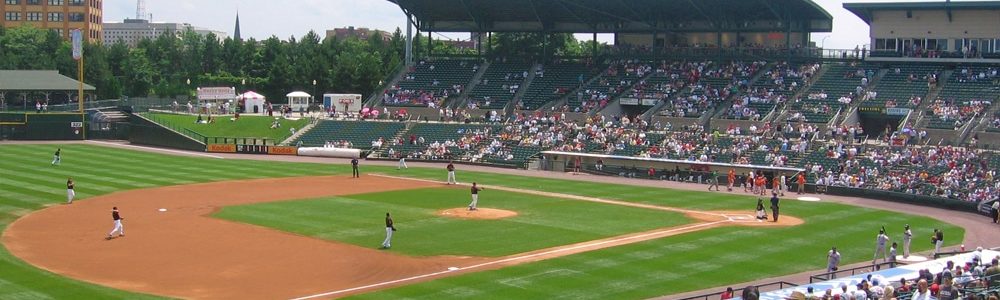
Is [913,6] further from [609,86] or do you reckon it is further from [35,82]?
[35,82]

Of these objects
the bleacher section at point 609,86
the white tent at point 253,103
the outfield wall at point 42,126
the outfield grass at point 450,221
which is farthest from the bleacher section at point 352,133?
the outfield grass at point 450,221

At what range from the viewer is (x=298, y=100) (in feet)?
326

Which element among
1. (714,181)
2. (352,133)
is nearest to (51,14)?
(352,133)

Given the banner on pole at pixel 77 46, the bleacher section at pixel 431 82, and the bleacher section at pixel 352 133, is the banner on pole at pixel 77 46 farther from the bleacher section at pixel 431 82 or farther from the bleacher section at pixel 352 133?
the bleacher section at pixel 431 82

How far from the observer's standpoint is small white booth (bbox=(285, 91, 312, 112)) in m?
96.0

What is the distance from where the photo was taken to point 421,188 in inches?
2149

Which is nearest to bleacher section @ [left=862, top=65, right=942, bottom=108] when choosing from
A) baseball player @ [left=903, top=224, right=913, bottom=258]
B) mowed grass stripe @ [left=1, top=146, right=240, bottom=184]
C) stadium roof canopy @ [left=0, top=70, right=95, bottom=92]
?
baseball player @ [left=903, top=224, right=913, bottom=258]

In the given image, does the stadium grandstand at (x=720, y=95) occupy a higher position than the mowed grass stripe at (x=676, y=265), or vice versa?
the stadium grandstand at (x=720, y=95)

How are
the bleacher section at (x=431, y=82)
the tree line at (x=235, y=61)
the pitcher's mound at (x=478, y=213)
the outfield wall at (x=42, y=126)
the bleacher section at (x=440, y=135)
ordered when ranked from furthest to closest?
1. the tree line at (x=235, y=61)
2. the bleacher section at (x=431, y=82)
3. the outfield wall at (x=42, y=126)
4. the bleacher section at (x=440, y=135)
5. the pitcher's mound at (x=478, y=213)

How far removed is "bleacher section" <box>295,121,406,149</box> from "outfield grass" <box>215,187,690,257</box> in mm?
26816

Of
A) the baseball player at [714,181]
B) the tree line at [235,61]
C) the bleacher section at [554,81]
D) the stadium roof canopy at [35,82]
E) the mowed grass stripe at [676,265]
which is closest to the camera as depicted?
the mowed grass stripe at [676,265]

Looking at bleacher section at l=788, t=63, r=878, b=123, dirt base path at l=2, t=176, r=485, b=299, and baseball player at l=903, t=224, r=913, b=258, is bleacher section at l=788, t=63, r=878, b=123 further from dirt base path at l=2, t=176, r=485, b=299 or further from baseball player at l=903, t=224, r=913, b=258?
dirt base path at l=2, t=176, r=485, b=299

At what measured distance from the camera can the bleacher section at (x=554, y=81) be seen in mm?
83375

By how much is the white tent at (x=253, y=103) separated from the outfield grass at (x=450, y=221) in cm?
4686
